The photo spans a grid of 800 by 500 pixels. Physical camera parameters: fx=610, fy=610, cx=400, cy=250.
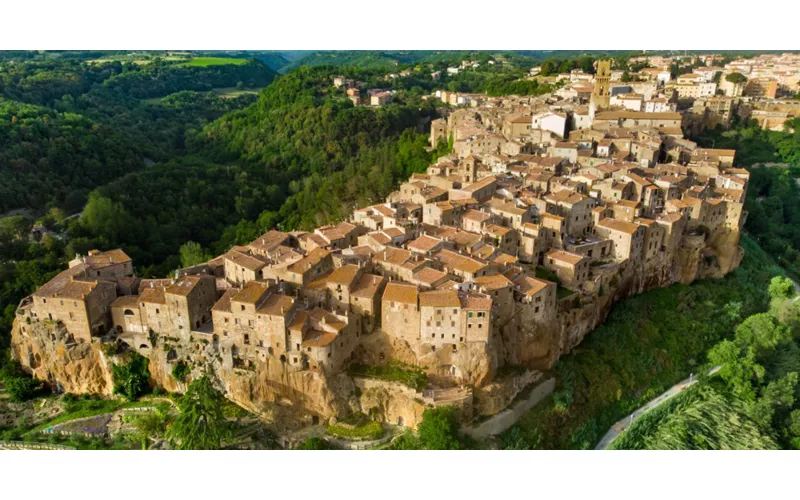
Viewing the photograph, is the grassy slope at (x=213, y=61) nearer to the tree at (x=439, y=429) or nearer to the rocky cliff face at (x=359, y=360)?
the rocky cliff face at (x=359, y=360)

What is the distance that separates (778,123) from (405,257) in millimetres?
36777

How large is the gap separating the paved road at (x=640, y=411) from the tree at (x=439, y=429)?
5.59m

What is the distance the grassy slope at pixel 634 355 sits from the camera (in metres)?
19.7

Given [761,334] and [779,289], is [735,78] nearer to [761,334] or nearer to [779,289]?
[779,289]

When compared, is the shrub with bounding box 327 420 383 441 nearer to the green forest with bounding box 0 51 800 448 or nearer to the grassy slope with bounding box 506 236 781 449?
the green forest with bounding box 0 51 800 448

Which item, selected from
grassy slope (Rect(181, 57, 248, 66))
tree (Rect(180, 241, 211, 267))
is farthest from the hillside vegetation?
grassy slope (Rect(181, 57, 248, 66))

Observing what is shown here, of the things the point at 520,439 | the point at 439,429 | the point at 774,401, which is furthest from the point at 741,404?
the point at 439,429

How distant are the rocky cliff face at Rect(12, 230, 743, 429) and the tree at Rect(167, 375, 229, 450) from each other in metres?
1.48

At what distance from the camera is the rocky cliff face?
17.9 metres

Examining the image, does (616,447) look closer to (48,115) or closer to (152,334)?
(152,334)

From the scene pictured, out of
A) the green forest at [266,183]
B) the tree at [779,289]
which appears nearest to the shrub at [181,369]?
the green forest at [266,183]

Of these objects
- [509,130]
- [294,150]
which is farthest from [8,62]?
[509,130]

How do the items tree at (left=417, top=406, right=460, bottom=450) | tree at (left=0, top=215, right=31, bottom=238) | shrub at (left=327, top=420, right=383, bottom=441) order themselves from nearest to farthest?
tree at (left=417, top=406, right=460, bottom=450), shrub at (left=327, top=420, right=383, bottom=441), tree at (left=0, top=215, right=31, bottom=238)

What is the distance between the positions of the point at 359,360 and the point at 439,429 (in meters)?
3.45
